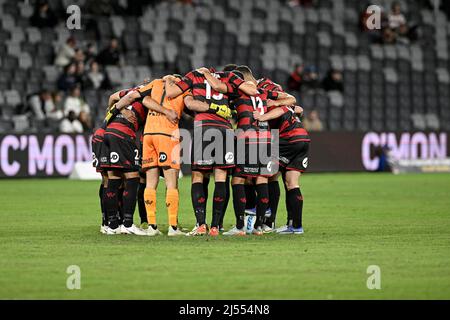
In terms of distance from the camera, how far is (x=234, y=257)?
11.1 metres

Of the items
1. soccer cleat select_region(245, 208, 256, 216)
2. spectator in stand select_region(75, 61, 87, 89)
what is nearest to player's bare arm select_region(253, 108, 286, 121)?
soccer cleat select_region(245, 208, 256, 216)

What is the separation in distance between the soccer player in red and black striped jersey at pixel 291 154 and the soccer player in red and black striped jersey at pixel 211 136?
20.1 inches

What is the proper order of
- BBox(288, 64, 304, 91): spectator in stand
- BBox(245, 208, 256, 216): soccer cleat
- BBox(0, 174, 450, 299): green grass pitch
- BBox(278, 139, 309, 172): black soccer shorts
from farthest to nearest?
BBox(288, 64, 304, 91): spectator in stand
BBox(245, 208, 256, 216): soccer cleat
BBox(278, 139, 309, 172): black soccer shorts
BBox(0, 174, 450, 299): green grass pitch

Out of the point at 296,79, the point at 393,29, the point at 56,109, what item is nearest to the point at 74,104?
the point at 56,109

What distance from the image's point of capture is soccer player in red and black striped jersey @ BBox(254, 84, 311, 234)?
13547 millimetres

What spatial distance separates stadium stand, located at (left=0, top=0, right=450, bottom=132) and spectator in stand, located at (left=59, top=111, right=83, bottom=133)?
31 centimetres

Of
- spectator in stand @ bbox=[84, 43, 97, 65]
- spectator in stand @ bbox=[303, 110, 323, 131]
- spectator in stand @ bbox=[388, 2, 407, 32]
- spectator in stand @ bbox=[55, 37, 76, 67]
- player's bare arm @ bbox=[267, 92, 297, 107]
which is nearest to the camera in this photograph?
player's bare arm @ bbox=[267, 92, 297, 107]

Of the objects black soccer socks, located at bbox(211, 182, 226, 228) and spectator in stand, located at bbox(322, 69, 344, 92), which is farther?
spectator in stand, located at bbox(322, 69, 344, 92)

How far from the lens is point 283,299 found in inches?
338

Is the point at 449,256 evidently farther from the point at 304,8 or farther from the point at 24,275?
the point at 304,8

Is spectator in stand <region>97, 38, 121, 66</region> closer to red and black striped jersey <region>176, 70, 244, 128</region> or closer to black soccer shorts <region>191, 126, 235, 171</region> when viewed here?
red and black striped jersey <region>176, 70, 244, 128</region>

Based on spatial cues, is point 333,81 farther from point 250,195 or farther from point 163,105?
point 163,105

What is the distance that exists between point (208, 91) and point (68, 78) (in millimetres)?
14878
